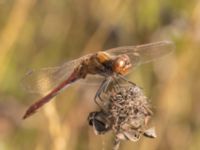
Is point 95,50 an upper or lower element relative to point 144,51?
lower

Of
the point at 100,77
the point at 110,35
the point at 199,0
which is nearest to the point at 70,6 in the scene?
the point at 110,35

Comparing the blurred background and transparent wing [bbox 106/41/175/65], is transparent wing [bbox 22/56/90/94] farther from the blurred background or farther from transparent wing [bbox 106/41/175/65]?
the blurred background

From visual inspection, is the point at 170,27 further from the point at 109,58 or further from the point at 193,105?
the point at 109,58

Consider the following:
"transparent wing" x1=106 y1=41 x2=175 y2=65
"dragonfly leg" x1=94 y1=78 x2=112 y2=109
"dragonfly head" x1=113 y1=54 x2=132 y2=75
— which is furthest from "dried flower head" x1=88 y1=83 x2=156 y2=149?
"transparent wing" x1=106 y1=41 x2=175 y2=65

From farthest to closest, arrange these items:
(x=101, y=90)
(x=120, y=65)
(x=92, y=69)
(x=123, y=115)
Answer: (x=92, y=69), (x=120, y=65), (x=101, y=90), (x=123, y=115)

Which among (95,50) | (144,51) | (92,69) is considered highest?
(92,69)

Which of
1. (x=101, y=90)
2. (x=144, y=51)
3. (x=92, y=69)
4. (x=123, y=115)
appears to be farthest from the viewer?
(x=144, y=51)

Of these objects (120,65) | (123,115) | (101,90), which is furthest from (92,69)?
(123,115)

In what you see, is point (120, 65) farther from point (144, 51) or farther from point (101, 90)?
point (144, 51)
